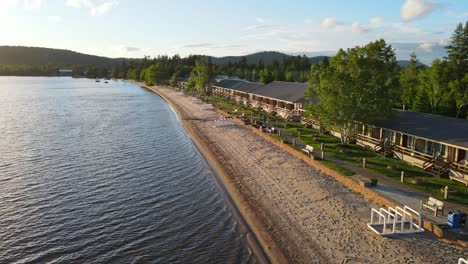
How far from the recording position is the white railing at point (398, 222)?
18719 mm

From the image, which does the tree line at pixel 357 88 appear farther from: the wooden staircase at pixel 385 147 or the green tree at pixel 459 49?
the green tree at pixel 459 49

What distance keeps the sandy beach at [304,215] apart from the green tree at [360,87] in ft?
20.6

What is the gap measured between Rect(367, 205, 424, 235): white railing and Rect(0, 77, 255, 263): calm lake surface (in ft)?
22.8

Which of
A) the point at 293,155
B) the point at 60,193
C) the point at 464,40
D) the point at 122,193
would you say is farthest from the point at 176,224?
the point at 464,40

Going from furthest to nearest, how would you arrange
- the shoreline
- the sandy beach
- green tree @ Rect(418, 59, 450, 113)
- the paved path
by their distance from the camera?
green tree @ Rect(418, 59, 450, 113), the paved path, the shoreline, the sandy beach

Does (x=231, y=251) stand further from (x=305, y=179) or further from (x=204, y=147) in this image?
(x=204, y=147)

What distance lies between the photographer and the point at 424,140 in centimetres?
3086

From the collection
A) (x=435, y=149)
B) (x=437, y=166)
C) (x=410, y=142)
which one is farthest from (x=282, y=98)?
(x=437, y=166)

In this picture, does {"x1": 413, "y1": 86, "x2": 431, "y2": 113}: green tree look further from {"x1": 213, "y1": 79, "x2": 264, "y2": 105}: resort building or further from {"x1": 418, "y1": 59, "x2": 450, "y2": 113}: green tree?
{"x1": 213, "y1": 79, "x2": 264, "y2": 105}: resort building

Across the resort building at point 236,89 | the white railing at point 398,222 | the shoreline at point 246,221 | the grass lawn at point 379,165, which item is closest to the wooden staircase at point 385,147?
the grass lawn at point 379,165

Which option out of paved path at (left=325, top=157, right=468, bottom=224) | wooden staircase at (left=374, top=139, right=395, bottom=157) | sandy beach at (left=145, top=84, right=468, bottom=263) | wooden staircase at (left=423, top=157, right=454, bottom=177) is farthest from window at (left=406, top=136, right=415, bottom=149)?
sandy beach at (left=145, top=84, right=468, bottom=263)

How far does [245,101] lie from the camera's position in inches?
2872

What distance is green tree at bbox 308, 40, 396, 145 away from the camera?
112ft

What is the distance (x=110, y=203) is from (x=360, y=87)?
2376 cm
